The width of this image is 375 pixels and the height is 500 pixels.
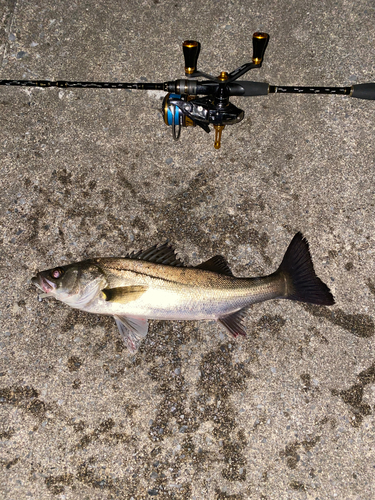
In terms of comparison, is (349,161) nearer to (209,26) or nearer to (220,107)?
(220,107)

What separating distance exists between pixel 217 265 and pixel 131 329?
93 cm

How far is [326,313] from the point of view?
3.10m

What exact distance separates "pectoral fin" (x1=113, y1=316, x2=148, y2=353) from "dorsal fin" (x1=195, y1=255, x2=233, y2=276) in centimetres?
70

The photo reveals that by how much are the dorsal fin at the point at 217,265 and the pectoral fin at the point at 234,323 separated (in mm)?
364

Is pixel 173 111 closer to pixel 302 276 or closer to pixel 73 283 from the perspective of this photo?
pixel 73 283

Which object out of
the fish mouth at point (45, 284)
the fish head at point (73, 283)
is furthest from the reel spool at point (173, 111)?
the fish mouth at point (45, 284)

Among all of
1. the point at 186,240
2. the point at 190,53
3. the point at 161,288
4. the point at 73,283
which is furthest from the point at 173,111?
the point at 73,283

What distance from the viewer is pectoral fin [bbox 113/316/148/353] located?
9.40ft

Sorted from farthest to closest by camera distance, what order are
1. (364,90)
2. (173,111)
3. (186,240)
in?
(186,240) < (364,90) < (173,111)

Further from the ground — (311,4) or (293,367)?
(311,4)

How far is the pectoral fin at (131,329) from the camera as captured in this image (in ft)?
9.40

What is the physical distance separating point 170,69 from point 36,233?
2.11m

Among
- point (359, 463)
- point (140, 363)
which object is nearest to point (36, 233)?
point (140, 363)

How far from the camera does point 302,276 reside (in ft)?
9.50
